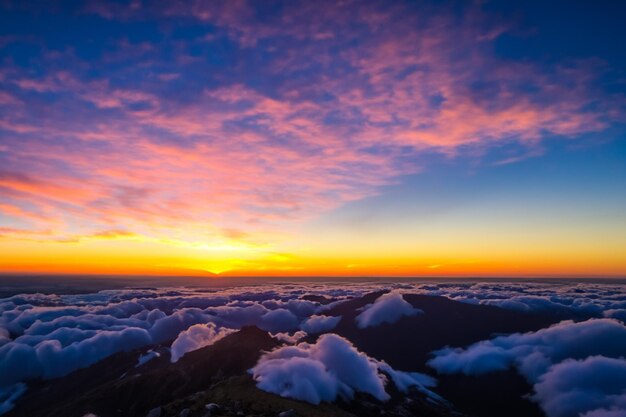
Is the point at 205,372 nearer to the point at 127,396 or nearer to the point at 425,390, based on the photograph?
the point at 127,396

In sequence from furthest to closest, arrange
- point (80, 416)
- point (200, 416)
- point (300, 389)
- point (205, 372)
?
point (205, 372), point (80, 416), point (300, 389), point (200, 416)

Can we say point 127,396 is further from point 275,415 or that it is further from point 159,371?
point 275,415

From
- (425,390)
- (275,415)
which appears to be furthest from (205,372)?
(425,390)

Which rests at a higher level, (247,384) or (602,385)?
(247,384)

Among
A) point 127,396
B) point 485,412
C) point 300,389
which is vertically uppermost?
point 300,389

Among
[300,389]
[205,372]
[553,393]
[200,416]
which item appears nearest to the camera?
[200,416]

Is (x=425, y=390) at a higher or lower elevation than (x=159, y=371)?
lower

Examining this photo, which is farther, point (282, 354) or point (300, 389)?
point (282, 354)

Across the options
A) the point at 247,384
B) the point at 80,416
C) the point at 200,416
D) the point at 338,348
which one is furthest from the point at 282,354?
the point at 80,416

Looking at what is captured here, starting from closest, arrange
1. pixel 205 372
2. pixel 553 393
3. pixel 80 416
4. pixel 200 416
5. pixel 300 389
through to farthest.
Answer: pixel 200 416, pixel 300 389, pixel 80 416, pixel 205 372, pixel 553 393
